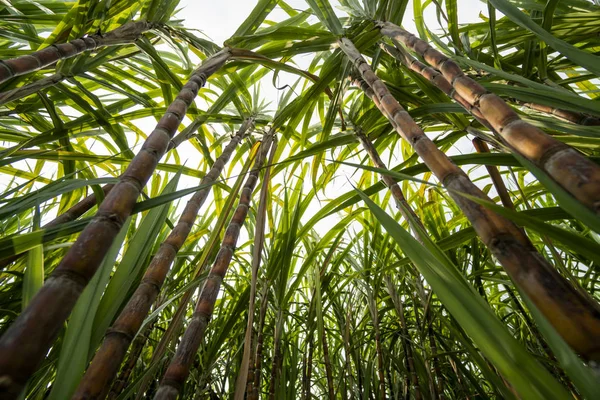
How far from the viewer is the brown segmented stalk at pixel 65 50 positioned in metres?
0.83

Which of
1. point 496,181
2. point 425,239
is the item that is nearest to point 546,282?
point 425,239

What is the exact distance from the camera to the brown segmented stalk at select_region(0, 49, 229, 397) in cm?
28

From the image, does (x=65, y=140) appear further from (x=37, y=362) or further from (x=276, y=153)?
(x=37, y=362)

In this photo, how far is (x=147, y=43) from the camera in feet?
3.95

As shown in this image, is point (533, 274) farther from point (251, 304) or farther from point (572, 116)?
point (572, 116)

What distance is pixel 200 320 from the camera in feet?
2.18

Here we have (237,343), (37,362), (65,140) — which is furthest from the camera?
(237,343)

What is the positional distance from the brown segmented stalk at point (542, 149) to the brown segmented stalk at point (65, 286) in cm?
51

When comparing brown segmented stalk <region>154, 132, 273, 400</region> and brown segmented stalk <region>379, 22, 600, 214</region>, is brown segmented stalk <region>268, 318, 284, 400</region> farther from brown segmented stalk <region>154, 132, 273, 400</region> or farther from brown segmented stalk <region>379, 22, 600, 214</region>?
brown segmented stalk <region>379, 22, 600, 214</region>

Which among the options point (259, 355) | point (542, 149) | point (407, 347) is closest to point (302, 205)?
point (259, 355)

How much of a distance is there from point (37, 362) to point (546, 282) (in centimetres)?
46

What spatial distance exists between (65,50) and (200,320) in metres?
0.87

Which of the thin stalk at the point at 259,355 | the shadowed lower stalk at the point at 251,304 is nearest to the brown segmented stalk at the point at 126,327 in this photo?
the shadowed lower stalk at the point at 251,304

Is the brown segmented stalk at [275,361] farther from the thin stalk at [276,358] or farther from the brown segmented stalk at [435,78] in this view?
the brown segmented stalk at [435,78]
